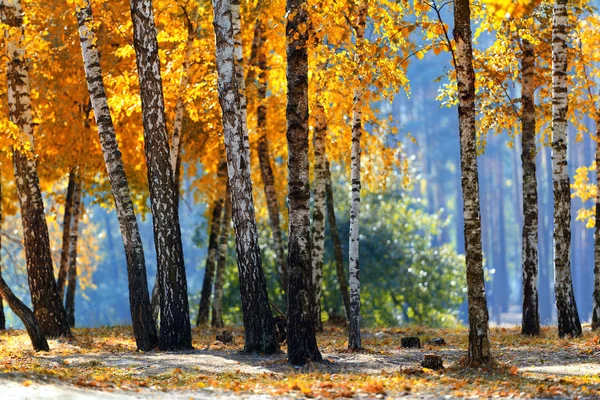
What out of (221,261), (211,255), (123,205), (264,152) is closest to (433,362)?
(123,205)

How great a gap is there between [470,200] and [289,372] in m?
3.36

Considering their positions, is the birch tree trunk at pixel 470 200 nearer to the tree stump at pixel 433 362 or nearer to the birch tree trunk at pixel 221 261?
the tree stump at pixel 433 362

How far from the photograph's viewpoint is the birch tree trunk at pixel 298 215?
1304cm

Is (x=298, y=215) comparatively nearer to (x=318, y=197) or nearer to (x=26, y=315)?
(x=26, y=315)

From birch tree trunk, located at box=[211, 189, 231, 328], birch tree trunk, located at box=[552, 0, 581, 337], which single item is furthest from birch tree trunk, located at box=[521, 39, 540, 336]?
birch tree trunk, located at box=[211, 189, 231, 328]

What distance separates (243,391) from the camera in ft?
32.8

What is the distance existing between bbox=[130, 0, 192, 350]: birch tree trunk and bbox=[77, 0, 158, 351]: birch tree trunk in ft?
2.39

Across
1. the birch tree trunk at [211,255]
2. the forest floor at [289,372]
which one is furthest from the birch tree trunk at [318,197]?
the birch tree trunk at [211,255]

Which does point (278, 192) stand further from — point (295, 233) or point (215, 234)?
point (295, 233)

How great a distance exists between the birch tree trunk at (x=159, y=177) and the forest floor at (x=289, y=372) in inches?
31.5

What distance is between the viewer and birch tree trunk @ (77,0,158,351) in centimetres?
1608

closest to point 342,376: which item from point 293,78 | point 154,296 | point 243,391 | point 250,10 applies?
point 243,391

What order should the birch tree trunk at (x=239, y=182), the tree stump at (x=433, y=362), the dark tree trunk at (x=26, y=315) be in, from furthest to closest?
1. the dark tree trunk at (x=26, y=315)
2. the birch tree trunk at (x=239, y=182)
3. the tree stump at (x=433, y=362)

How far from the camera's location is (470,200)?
40.0 ft
